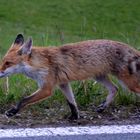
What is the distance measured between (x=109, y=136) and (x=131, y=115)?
2.98ft

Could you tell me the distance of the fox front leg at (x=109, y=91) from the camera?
21.7ft

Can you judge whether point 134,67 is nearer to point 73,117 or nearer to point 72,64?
point 72,64

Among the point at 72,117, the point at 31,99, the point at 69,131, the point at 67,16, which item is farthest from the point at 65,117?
the point at 67,16

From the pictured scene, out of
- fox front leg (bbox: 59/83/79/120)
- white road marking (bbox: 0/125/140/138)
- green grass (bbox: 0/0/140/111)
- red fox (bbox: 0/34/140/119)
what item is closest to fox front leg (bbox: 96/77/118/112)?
red fox (bbox: 0/34/140/119)

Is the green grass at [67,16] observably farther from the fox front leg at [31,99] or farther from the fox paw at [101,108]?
the fox front leg at [31,99]

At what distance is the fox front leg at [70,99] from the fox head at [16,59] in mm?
578

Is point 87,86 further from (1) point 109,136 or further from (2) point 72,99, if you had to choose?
(1) point 109,136

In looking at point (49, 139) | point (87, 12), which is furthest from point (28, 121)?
point (87, 12)

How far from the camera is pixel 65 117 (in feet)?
20.8

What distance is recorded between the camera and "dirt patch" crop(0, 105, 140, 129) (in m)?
6.07

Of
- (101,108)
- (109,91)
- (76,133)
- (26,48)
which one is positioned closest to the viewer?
(76,133)

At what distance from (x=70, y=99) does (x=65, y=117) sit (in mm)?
243

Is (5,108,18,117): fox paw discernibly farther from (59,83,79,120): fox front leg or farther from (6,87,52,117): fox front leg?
(59,83,79,120): fox front leg

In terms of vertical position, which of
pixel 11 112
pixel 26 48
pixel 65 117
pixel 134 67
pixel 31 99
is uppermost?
pixel 26 48
